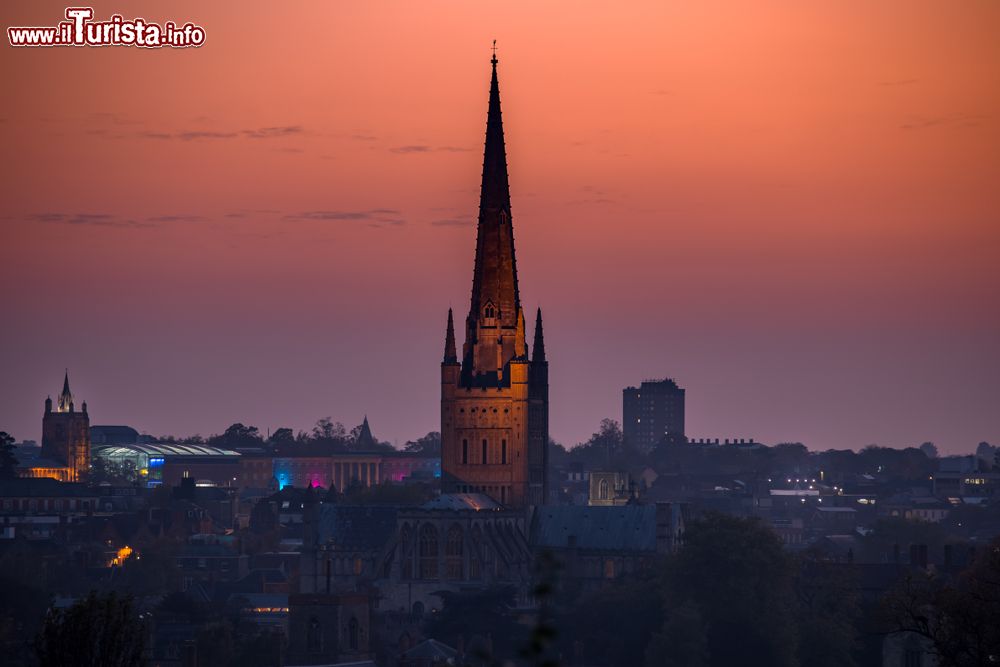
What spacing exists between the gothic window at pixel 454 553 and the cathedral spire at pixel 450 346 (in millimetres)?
19090

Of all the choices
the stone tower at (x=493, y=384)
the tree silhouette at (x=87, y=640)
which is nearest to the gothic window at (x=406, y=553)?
the stone tower at (x=493, y=384)

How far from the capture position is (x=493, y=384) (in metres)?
195

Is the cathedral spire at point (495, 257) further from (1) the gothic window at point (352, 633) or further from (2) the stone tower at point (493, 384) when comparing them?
(1) the gothic window at point (352, 633)

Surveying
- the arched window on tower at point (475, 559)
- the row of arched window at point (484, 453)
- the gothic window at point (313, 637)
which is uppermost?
the row of arched window at point (484, 453)

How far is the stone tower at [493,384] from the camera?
193 metres

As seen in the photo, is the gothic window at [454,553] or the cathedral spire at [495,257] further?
the cathedral spire at [495,257]

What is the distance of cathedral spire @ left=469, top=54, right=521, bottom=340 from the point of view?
634 feet

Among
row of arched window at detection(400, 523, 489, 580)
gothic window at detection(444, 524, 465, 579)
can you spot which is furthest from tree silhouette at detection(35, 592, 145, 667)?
gothic window at detection(444, 524, 465, 579)

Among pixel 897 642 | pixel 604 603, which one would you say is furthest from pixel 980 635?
pixel 604 603

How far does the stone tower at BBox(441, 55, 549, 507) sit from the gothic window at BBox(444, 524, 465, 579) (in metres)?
12.1

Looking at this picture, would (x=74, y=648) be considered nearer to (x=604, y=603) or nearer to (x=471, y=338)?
(x=604, y=603)

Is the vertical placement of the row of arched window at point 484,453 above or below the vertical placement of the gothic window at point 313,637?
above

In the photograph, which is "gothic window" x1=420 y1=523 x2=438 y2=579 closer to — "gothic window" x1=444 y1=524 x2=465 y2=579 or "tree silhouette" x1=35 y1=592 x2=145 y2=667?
"gothic window" x1=444 y1=524 x2=465 y2=579

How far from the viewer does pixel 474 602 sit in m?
165
